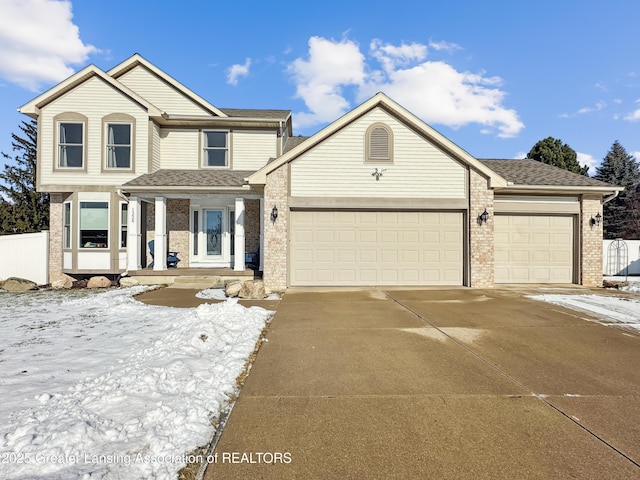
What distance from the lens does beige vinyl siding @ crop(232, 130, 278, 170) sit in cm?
1473

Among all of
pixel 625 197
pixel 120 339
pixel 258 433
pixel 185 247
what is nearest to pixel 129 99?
pixel 185 247

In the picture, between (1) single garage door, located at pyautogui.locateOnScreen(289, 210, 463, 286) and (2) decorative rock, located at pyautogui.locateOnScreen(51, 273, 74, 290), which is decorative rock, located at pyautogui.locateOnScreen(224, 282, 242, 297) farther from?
(2) decorative rock, located at pyautogui.locateOnScreen(51, 273, 74, 290)

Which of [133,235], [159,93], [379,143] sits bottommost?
Answer: [133,235]

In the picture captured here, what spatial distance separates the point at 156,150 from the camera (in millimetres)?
14102

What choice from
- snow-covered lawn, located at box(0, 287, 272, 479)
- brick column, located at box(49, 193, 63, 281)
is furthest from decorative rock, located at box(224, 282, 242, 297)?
brick column, located at box(49, 193, 63, 281)

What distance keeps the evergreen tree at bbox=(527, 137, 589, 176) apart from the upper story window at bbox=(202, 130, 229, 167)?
25.8m

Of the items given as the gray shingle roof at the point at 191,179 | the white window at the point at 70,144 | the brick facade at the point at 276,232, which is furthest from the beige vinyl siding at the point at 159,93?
the brick facade at the point at 276,232

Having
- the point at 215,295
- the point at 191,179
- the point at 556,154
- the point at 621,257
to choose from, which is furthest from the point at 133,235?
the point at 556,154

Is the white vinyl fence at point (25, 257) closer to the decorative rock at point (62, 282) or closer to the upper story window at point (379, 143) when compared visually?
the decorative rock at point (62, 282)

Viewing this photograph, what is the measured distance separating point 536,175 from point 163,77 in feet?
49.8

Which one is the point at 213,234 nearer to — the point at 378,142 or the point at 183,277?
the point at 183,277

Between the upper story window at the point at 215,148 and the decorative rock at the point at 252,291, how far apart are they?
7152mm

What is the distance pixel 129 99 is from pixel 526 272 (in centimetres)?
1570

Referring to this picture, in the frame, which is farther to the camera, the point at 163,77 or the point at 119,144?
the point at 163,77
